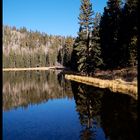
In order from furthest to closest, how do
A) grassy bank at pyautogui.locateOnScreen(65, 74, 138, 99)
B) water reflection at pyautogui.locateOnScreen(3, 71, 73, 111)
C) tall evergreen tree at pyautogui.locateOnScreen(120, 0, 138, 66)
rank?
1. tall evergreen tree at pyautogui.locateOnScreen(120, 0, 138, 66)
2. water reflection at pyautogui.locateOnScreen(3, 71, 73, 111)
3. grassy bank at pyautogui.locateOnScreen(65, 74, 138, 99)

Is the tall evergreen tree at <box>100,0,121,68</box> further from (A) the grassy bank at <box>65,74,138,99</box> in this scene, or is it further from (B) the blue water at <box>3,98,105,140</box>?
(B) the blue water at <box>3,98,105,140</box>

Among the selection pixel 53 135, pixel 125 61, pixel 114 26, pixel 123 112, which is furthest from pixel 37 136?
pixel 114 26

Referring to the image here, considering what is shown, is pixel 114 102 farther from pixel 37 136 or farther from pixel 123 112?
pixel 37 136

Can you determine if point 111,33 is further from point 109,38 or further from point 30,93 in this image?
point 30,93

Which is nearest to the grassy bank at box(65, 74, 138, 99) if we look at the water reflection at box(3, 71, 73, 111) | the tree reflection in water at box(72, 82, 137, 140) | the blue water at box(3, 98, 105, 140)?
the tree reflection in water at box(72, 82, 137, 140)

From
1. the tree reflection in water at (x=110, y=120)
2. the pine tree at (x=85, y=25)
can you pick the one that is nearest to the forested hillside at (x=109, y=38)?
the pine tree at (x=85, y=25)

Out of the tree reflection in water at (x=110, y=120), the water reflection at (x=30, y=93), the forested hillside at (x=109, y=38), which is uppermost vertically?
the forested hillside at (x=109, y=38)

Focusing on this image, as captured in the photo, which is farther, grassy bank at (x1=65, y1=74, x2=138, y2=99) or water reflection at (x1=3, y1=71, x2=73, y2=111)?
water reflection at (x1=3, y1=71, x2=73, y2=111)

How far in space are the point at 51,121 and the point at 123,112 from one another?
17.3 ft

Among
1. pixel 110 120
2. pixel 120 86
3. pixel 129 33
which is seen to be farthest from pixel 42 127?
pixel 129 33

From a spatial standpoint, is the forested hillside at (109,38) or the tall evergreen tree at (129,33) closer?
the tall evergreen tree at (129,33)

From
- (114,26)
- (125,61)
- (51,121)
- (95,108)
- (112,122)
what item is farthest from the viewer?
(114,26)

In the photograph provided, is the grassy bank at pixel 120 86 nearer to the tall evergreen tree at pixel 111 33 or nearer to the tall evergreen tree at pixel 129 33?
the tall evergreen tree at pixel 129 33

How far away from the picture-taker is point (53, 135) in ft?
57.5
